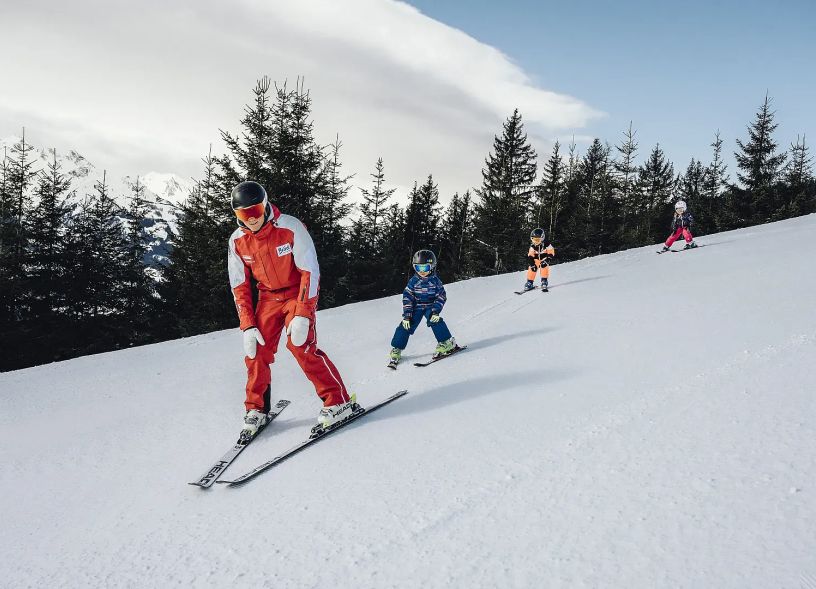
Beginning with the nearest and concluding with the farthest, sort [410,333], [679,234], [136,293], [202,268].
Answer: [410,333] → [679,234] → [202,268] → [136,293]

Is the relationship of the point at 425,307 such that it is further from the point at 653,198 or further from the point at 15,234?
the point at 653,198

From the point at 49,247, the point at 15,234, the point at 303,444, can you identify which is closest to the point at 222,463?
the point at 303,444

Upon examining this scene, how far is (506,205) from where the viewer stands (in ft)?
106

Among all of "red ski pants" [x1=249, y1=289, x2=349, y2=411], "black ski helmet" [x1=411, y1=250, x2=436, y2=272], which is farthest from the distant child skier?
"red ski pants" [x1=249, y1=289, x2=349, y2=411]

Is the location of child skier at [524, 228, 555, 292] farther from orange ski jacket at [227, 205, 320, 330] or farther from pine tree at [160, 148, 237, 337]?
pine tree at [160, 148, 237, 337]

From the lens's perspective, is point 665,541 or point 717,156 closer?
point 665,541

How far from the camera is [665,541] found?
2.04 meters

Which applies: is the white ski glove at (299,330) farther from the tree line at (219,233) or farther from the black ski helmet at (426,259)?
the tree line at (219,233)

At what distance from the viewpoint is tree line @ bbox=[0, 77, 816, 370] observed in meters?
19.4

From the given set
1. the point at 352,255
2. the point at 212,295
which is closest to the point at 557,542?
the point at 212,295

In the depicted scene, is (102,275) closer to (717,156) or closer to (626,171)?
(626,171)

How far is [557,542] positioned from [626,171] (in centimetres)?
4717

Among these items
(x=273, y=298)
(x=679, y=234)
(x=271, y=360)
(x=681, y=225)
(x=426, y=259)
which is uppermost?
(x=681, y=225)

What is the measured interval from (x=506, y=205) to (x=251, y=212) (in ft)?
98.3
